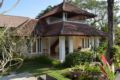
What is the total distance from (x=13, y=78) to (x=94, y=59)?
31.4 ft

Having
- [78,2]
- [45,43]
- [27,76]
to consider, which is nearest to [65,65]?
[27,76]

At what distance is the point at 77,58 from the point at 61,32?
14.4 feet

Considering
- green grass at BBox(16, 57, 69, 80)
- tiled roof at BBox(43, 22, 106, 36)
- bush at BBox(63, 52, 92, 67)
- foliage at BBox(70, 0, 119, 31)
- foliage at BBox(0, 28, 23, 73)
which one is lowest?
green grass at BBox(16, 57, 69, 80)

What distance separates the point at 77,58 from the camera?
18.6 metres

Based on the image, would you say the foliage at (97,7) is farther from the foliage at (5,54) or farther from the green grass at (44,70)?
the foliage at (5,54)

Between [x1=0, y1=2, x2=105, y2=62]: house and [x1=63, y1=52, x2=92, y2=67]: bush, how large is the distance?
3041mm

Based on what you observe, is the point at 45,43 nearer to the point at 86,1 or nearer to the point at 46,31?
the point at 46,31

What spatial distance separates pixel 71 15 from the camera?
2736cm

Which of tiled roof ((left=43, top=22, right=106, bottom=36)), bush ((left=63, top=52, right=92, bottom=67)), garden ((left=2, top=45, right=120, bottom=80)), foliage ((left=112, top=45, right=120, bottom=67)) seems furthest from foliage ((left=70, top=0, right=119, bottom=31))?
Result: foliage ((left=112, top=45, right=120, bottom=67))

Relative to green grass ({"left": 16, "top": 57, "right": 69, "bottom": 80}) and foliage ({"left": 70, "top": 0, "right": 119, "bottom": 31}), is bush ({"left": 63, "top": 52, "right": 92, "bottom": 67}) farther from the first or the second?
foliage ({"left": 70, "top": 0, "right": 119, "bottom": 31})

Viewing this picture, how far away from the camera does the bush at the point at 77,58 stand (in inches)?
731

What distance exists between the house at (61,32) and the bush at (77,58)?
3041mm

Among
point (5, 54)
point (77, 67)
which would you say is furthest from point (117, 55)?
point (5, 54)

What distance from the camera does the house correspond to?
22.6 m
